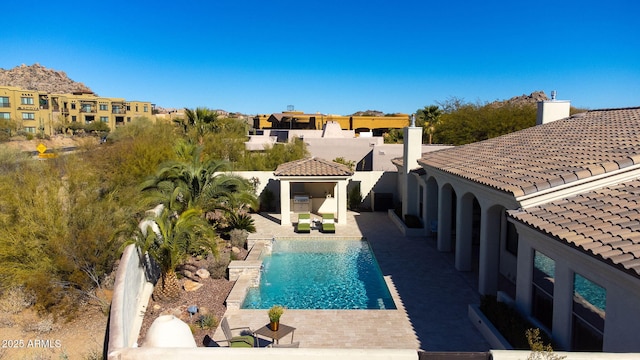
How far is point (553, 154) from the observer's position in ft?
42.9

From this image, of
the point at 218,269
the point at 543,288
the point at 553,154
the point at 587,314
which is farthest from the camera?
the point at 218,269

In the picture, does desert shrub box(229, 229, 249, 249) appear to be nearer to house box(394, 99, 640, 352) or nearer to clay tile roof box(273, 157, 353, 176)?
clay tile roof box(273, 157, 353, 176)

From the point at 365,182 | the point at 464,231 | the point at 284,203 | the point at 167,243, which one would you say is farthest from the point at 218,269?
the point at 365,182

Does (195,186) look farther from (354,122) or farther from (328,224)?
(354,122)

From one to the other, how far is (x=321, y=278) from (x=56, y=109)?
97674 millimetres

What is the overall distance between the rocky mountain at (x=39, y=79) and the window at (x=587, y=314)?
611 ft

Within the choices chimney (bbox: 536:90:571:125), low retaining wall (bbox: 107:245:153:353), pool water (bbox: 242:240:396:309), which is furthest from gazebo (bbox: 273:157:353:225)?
low retaining wall (bbox: 107:245:153:353)

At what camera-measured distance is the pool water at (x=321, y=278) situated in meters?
14.4

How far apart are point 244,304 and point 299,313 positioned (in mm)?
2291

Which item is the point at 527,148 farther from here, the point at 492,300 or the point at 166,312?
the point at 166,312

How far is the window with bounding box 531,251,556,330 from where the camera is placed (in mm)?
9547

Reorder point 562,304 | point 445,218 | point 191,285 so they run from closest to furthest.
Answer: point 562,304
point 191,285
point 445,218

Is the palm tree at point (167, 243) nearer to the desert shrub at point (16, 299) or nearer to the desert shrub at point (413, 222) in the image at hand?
the desert shrub at point (16, 299)

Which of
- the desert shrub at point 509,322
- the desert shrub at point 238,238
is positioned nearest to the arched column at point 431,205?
the desert shrub at point 238,238
